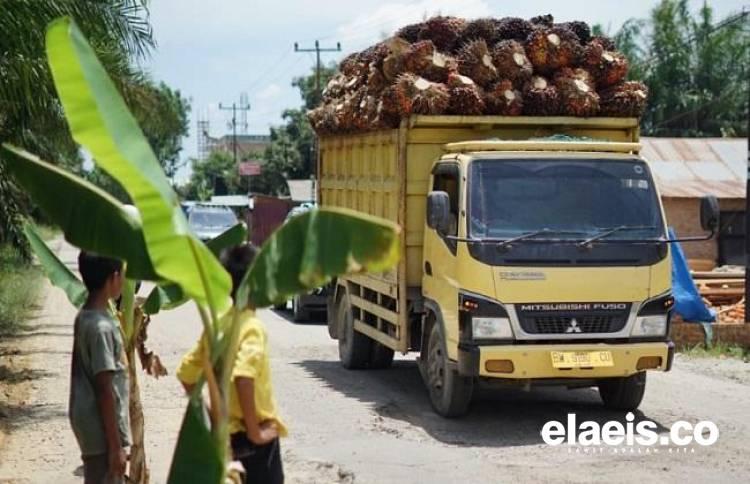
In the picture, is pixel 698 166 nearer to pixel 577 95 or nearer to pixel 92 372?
pixel 577 95

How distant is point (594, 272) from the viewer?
10.3 meters

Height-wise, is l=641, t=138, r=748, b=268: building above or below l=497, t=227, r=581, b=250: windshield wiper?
below

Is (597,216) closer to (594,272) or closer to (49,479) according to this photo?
(594,272)

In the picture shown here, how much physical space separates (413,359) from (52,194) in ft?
36.7

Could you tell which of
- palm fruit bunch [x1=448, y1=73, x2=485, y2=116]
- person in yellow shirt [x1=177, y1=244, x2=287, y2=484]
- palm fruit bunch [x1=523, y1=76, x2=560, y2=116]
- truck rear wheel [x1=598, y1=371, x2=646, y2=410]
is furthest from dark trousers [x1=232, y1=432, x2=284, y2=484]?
palm fruit bunch [x1=523, y1=76, x2=560, y2=116]

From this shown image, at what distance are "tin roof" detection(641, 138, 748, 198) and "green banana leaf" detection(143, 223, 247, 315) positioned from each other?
2161 centimetres

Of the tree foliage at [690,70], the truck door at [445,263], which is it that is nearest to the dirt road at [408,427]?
the truck door at [445,263]

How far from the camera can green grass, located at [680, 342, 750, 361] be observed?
15664mm

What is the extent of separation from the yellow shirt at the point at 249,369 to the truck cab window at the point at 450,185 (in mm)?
5747

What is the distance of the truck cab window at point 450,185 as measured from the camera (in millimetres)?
10680

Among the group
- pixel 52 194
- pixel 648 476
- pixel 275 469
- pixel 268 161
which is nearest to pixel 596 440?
pixel 648 476

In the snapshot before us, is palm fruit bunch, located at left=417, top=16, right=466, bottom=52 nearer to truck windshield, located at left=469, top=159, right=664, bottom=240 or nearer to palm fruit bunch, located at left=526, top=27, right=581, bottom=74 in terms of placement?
palm fruit bunch, located at left=526, top=27, right=581, bottom=74

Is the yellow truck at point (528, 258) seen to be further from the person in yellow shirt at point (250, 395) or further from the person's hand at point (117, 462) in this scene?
the person in yellow shirt at point (250, 395)

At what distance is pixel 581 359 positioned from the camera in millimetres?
10156
